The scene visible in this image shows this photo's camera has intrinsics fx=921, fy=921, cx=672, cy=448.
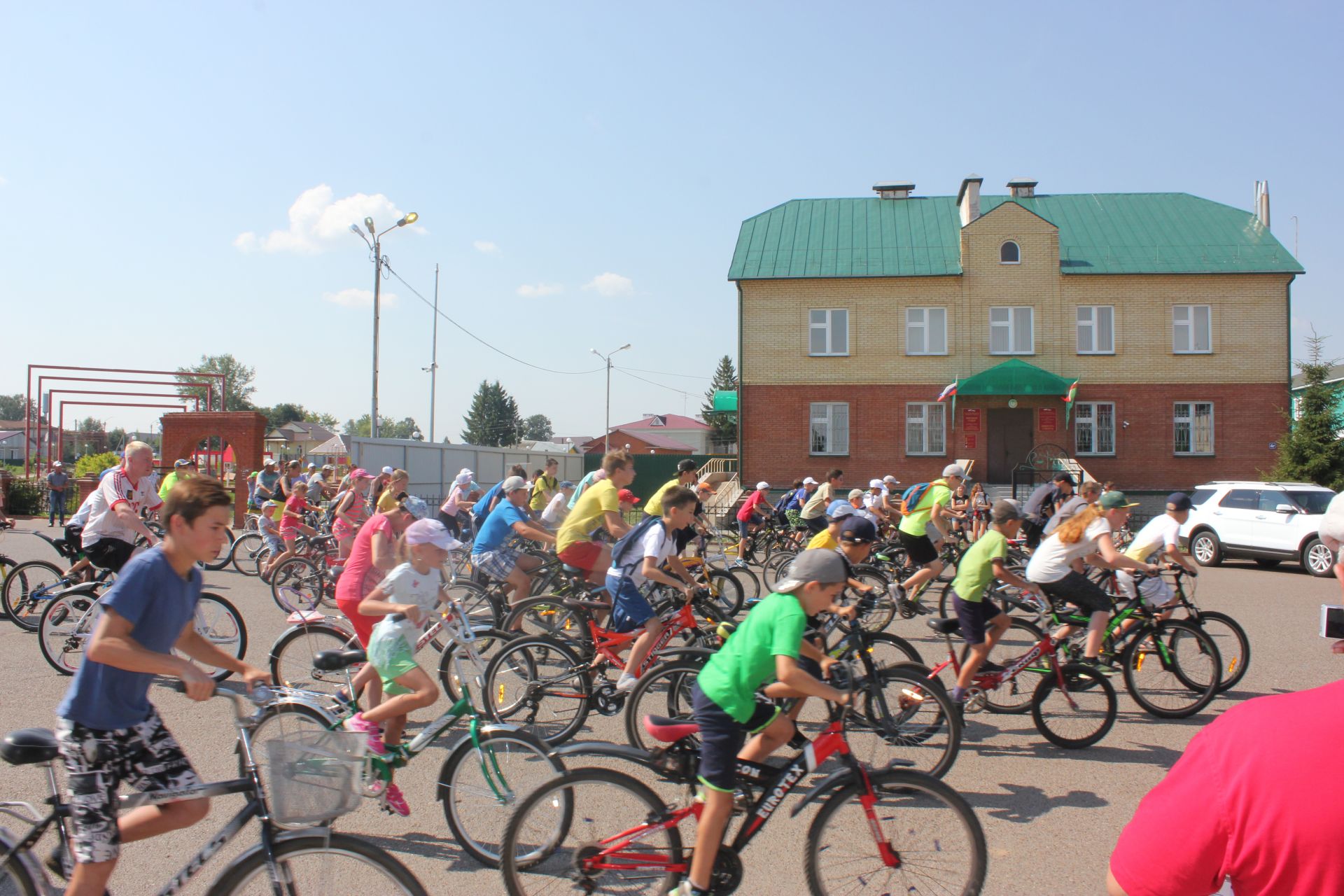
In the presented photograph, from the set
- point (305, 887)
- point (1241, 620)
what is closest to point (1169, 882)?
point (305, 887)

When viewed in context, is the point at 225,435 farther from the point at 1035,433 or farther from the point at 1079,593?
the point at 1035,433

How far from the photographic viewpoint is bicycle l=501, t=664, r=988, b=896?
3586 mm

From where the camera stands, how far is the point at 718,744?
3619 mm

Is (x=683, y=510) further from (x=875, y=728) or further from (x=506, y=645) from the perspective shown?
(x=875, y=728)

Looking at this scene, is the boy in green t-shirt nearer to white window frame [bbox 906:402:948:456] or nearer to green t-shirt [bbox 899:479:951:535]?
green t-shirt [bbox 899:479:951:535]

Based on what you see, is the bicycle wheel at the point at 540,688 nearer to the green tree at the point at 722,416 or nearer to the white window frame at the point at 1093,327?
the white window frame at the point at 1093,327

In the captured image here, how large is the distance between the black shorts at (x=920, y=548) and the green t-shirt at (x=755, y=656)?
7561mm

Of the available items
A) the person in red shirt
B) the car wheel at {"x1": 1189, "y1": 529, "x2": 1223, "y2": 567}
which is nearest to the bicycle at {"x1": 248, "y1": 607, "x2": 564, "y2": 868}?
the person in red shirt

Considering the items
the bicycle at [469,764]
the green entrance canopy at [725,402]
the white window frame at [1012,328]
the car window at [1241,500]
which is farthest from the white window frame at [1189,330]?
the bicycle at [469,764]

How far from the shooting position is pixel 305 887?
9.58ft

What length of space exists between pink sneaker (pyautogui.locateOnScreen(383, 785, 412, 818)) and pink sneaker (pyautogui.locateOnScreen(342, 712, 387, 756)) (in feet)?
0.60

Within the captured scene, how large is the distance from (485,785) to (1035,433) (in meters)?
28.4

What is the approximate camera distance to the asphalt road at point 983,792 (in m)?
4.20

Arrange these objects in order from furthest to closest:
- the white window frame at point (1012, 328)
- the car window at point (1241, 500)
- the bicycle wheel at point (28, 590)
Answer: the white window frame at point (1012, 328) < the car window at point (1241, 500) < the bicycle wheel at point (28, 590)
